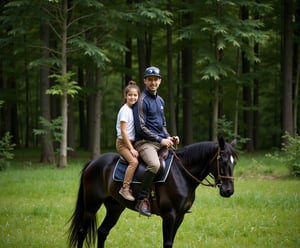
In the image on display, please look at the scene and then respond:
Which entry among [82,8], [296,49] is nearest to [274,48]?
[296,49]

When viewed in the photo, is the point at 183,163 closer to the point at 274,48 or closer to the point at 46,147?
the point at 46,147

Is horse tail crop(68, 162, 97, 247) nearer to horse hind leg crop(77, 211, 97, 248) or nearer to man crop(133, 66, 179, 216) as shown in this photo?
horse hind leg crop(77, 211, 97, 248)

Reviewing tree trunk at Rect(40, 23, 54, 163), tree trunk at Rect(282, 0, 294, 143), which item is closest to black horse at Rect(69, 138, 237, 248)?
tree trunk at Rect(40, 23, 54, 163)

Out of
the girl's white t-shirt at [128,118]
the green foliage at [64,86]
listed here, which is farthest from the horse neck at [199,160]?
the green foliage at [64,86]

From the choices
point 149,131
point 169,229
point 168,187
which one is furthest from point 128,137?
point 169,229

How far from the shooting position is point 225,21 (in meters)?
20.2

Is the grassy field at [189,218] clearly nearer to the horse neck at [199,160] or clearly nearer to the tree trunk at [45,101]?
the horse neck at [199,160]

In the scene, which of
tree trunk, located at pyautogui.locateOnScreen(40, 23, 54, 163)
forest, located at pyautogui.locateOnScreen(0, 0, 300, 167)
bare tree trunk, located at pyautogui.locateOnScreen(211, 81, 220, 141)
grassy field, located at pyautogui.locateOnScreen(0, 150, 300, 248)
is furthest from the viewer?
bare tree trunk, located at pyautogui.locateOnScreen(211, 81, 220, 141)

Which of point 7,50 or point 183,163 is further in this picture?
point 7,50

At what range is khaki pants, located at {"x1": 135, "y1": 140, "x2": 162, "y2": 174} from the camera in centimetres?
614

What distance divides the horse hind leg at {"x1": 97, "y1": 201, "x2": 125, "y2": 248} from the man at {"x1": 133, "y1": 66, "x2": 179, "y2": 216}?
1.06 m

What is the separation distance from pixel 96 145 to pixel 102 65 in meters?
4.20

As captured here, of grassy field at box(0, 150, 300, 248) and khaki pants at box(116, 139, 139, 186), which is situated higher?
khaki pants at box(116, 139, 139, 186)

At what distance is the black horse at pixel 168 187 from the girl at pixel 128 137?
16 centimetres
